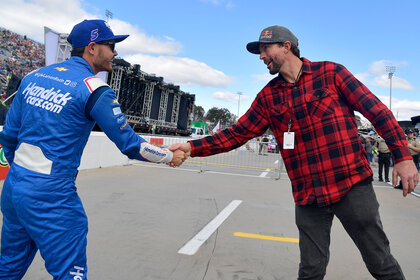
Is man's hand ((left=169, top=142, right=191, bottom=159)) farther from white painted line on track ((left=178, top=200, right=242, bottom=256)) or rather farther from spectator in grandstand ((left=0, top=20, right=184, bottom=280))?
white painted line on track ((left=178, top=200, right=242, bottom=256))

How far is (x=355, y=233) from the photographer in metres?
2.12

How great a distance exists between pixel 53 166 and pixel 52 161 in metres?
0.03

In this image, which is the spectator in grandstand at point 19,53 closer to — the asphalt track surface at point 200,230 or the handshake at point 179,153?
the asphalt track surface at point 200,230

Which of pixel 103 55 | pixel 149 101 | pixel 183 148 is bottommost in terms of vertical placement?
pixel 183 148

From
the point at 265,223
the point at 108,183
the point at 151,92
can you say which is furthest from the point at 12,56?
the point at 265,223

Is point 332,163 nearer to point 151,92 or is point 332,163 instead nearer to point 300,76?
point 300,76

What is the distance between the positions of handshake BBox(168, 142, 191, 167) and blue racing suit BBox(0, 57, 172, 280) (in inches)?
27.5

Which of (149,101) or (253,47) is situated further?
(149,101)

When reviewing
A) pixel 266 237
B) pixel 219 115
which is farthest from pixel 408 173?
pixel 219 115

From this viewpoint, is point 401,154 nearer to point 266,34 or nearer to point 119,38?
point 266,34

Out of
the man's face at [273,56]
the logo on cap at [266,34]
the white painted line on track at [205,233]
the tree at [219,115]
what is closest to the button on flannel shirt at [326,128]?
the man's face at [273,56]

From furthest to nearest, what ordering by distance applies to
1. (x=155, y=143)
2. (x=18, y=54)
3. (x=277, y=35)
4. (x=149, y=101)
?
1. (x=18, y=54)
2. (x=149, y=101)
3. (x=155, y=143)
4. (x=277, y=35)

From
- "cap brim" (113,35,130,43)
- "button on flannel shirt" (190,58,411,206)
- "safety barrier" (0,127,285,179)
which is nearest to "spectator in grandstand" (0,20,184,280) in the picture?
"cap brim" (113,35,130,43)

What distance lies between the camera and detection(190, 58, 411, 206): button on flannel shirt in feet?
6.94
